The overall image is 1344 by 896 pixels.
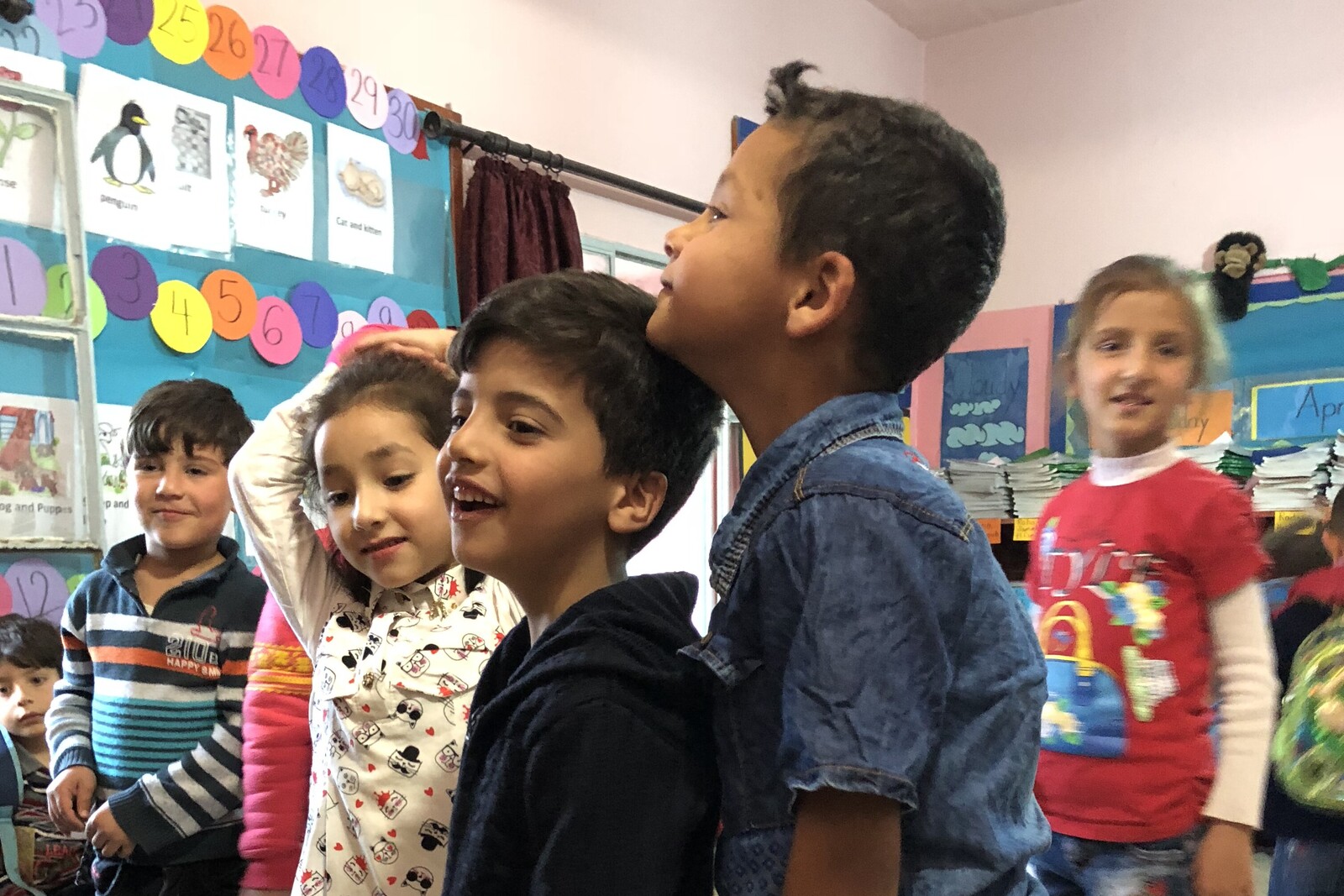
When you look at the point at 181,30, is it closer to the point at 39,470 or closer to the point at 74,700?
the point at 39,470

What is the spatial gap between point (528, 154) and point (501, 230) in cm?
24

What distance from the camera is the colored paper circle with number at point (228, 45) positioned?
2.15 meters

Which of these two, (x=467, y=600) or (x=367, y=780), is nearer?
(x=367, y=780)

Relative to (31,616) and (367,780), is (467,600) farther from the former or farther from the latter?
(31,616)

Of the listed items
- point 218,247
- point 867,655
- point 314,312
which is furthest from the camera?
point 314,312

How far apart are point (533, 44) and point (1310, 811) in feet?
8.37

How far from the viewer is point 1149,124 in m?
3.94

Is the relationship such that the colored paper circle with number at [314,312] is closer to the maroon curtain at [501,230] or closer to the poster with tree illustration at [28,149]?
the maroon curtain at [501,230]

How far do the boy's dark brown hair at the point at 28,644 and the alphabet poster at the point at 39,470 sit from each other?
6.3 inches

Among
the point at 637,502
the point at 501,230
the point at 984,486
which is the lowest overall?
the point at 984,486

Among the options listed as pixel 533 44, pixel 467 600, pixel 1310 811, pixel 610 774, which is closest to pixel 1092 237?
pixel 533 44

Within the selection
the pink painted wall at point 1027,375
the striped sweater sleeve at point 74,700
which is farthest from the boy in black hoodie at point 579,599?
the pink painted wall at point 1027,375

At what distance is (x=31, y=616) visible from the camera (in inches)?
73.7

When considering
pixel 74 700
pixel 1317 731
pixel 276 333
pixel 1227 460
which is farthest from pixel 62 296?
pixel 1227 460
